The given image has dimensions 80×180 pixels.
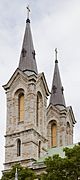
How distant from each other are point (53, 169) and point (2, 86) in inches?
928

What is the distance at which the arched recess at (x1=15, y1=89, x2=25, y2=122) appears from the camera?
214ft

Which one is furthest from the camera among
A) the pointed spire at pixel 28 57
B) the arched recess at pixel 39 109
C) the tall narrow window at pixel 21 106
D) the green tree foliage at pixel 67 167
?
the pointed spire at pixel 28 57

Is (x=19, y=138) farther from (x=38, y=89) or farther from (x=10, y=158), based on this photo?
(x=38, y=89)

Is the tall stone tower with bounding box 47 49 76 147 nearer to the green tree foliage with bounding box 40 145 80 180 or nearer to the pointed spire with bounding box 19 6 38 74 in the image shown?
the pointed spire with bounding box 19 6 38 74

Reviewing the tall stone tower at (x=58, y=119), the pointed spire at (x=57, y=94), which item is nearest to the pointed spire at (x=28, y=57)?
the pointed spire at (x=57, y=94)

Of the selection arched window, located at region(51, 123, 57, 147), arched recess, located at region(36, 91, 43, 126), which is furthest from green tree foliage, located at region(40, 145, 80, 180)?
arched window, located at region(51, 123, 57, 147)

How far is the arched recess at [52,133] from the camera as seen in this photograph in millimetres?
72681

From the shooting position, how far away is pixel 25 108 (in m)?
64.7

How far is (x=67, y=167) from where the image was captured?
4522 centimetres

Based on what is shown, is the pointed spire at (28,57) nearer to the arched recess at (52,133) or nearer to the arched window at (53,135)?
the arched recess at (52,133)

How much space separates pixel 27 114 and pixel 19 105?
245 centimetres

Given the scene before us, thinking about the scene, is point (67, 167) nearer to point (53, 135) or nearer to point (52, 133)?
point (53, 135)

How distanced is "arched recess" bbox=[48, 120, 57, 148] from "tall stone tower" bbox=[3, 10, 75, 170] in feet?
0.57

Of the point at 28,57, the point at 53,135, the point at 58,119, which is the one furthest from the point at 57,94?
the point at 28,57
